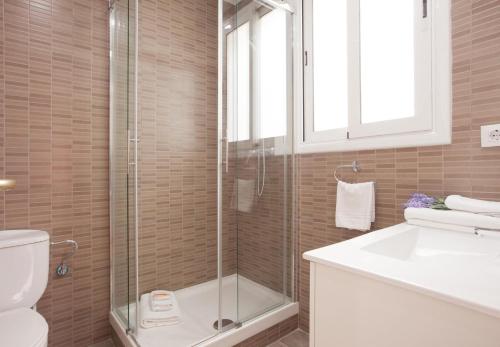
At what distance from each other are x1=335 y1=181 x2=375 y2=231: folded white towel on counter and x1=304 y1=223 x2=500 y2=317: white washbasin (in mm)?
336

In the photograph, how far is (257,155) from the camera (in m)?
1.72

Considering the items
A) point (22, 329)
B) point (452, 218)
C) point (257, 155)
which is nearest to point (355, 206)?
point (452, 218)

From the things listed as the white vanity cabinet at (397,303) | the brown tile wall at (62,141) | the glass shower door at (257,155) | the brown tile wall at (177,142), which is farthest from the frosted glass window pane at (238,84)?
the white vanity cabinet at (397,303)

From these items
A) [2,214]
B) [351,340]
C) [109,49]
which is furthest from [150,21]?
[351,340]

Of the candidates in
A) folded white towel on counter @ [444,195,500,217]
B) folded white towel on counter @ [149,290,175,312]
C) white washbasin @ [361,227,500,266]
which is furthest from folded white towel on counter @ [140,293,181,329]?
folded white towel on counter @ [444,195,500,217]

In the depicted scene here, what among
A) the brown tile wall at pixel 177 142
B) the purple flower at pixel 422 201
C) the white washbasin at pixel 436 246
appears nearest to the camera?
the white washbasin at pixel 436 246

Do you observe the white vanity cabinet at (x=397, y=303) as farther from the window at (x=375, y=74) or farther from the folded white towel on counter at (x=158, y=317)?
the folded white towel on counter at (x=158, y=317)

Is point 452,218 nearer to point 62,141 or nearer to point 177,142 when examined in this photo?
point 177,142

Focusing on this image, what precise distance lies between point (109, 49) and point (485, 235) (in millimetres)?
2246

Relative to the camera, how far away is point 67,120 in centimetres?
169

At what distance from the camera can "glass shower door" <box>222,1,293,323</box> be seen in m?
1.60

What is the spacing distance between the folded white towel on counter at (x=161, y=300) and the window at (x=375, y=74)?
54.4 inches

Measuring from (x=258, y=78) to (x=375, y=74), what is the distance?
691 millimetres

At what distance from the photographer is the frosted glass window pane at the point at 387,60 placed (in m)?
1.40
